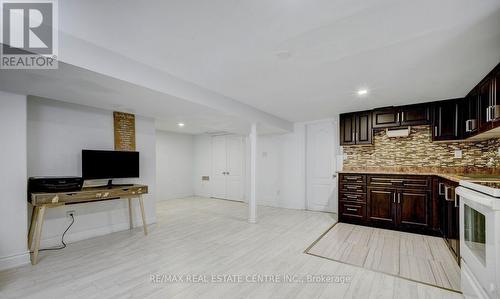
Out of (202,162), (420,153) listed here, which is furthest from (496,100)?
(202,162)

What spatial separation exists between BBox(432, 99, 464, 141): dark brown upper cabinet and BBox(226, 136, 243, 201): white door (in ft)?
15.1

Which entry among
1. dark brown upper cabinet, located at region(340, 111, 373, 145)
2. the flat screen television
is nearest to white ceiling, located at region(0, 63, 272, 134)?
the flat screen television

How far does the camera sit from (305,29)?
5.78 feet

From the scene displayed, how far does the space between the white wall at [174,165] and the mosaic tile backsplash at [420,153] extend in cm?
511

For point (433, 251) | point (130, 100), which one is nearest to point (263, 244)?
point (433, 251)

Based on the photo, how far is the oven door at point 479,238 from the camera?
1.38 meters

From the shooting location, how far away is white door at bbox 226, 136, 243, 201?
680cm

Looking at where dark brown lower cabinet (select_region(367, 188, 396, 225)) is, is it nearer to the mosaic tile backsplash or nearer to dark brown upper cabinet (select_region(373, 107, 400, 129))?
the mosaic tile backsplash

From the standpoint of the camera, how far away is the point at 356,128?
460 centimetres

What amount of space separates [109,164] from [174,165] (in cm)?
363

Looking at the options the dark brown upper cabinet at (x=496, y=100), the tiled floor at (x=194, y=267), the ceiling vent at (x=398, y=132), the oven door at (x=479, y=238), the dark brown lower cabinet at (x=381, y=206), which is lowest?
the tiled floor at (x=194, y=267)

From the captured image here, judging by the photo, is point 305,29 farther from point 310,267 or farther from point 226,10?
point 310,267

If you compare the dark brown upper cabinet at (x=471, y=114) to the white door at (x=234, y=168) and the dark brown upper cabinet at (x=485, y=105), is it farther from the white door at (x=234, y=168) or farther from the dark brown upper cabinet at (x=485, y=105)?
the white door at (x=234, y=168)

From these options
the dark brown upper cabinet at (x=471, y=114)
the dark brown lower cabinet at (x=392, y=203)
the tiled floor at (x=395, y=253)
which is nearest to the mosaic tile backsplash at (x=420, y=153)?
the dark brown upper cabinet at (x=471, y=114)
